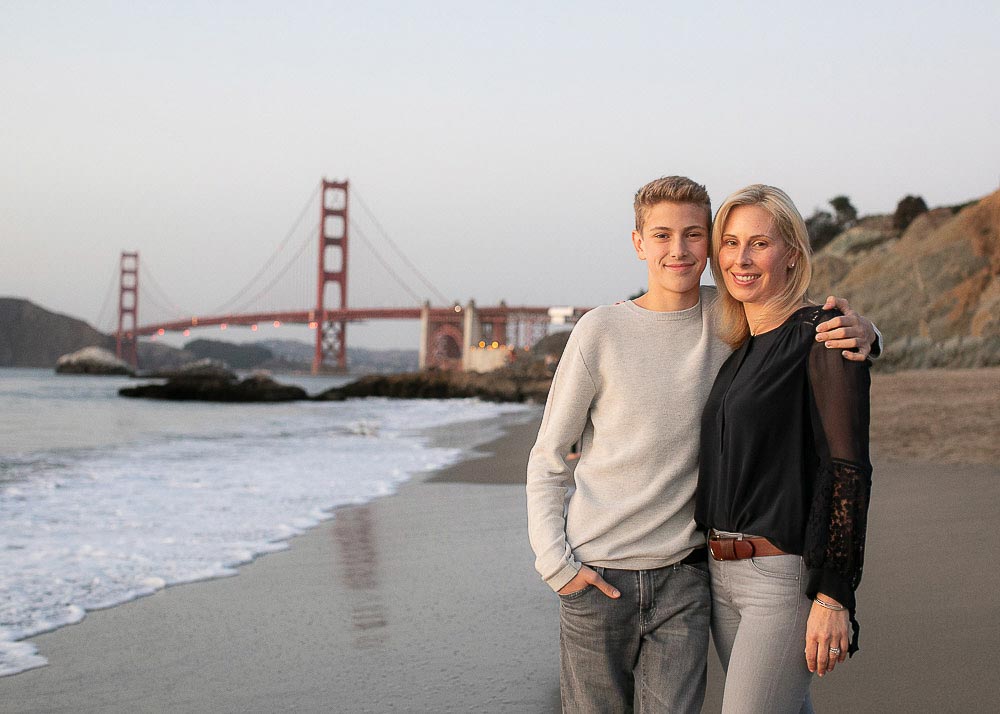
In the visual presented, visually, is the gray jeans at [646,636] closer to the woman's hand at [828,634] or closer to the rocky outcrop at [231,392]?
the woman's hand at [828,634]

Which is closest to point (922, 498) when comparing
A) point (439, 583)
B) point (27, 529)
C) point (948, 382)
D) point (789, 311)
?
point (439, 583)

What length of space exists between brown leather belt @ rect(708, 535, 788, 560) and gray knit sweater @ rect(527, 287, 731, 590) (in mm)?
49

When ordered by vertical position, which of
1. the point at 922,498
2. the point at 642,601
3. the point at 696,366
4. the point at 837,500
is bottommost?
the point at 922,498

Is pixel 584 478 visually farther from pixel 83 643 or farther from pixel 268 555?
pixel 268 555

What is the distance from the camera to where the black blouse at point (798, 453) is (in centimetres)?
108

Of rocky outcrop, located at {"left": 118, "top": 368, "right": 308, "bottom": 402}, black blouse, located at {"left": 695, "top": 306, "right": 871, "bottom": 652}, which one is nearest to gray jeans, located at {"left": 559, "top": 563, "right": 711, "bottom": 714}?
black blouse, located at {"left": 695, "top": 306, "right": 871, "bottom": 652}

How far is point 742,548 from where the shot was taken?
3.74 ft

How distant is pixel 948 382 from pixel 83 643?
327 inches

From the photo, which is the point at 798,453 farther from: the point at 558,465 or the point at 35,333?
the point at 35,333

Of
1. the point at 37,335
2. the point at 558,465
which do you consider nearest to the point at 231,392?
the point at 558,465

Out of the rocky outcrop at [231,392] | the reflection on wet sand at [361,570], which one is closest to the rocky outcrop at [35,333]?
the rocky outcrop at [231,392]

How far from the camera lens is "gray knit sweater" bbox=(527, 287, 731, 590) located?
120 cm

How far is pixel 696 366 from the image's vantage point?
3.98ft

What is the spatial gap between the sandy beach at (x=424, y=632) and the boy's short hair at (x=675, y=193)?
3.52 feet
